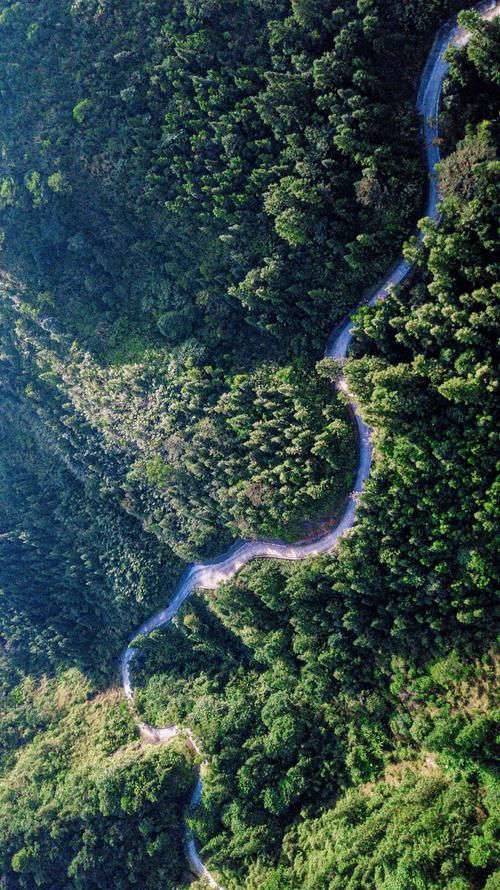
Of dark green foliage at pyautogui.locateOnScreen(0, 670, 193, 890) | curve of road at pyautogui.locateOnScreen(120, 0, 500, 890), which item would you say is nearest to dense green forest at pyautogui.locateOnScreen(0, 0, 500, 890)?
dark green foliage at pyautogui.locateOnScreen(0, 670, 193, 890)

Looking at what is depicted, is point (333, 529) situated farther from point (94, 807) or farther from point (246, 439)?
point (94, 807)

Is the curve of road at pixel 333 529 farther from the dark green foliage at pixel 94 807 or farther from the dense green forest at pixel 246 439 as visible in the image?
the dark green foliage at pixel 94 807

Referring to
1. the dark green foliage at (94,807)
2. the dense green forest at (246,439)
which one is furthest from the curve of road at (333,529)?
the dark green foliage at (94,807)

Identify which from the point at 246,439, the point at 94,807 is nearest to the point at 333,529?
the point at 246,439

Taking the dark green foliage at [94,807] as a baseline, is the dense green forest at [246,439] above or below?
above

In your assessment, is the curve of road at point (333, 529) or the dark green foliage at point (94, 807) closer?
the curve of road at point (333, 529)

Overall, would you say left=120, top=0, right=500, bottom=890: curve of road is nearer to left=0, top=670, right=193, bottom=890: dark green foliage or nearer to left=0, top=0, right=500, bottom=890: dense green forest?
left=0, top=0, right=500, bottom=890: dense green forest

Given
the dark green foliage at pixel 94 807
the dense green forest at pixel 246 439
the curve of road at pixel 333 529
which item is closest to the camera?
the dense green forest at pixel 246 439
